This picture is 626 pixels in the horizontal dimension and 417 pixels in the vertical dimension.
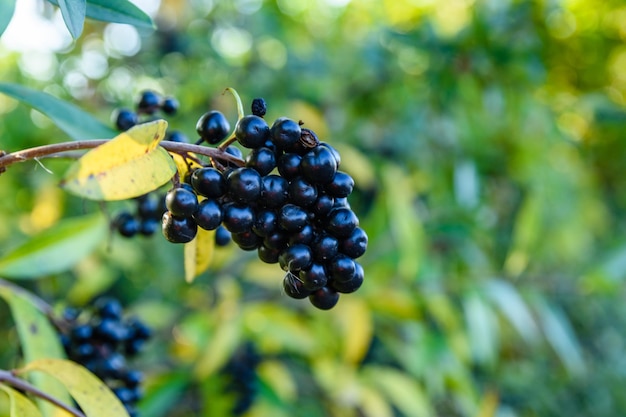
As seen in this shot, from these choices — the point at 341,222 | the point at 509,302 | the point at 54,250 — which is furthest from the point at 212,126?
the point at 509,302

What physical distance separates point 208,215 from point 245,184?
0.18 feet

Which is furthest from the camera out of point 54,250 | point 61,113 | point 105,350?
point 54,250

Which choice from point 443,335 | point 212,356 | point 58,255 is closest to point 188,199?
point 58,255

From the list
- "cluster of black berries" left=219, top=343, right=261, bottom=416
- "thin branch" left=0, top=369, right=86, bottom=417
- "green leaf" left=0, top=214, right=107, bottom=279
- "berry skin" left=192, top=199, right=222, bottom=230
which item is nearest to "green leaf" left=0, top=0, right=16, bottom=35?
"berry skin" left=192, top=199, right=222, bottom=230

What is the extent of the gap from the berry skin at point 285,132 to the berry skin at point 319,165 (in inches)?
0.9

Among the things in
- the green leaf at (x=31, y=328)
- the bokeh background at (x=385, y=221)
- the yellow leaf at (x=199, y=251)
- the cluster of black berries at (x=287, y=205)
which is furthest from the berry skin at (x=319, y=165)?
the bokeh background at (x=385, y=221)

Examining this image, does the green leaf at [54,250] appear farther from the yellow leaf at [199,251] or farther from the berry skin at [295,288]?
the berry skin at [295,288]

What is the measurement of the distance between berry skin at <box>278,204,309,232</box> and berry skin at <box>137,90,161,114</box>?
39 cm

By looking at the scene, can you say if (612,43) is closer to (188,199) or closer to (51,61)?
(51,61)

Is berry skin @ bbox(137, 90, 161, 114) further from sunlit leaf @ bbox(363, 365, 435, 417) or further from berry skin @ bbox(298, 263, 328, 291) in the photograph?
sunlit leaf @ bbox(363, 365, 435, 417)

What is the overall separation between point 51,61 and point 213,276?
1.14m

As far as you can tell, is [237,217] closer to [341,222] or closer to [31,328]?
[341,222]

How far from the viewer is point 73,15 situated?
0.63m

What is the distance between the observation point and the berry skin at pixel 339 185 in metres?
0.68
